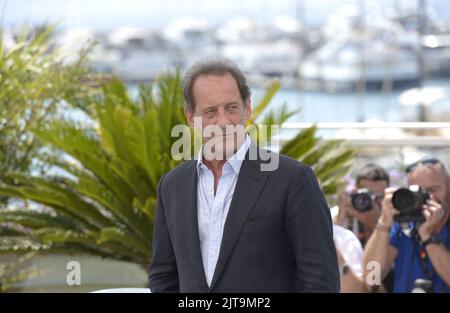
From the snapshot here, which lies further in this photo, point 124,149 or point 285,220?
point 124,149

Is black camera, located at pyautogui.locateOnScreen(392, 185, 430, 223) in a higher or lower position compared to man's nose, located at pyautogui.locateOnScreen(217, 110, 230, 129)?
higher

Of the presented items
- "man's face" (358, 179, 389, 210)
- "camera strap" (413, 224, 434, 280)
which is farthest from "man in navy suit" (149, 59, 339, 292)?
"man's face" (358, 179, 389, 210)

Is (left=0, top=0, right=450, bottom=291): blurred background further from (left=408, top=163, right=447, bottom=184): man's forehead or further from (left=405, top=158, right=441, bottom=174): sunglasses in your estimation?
(left=408, top=163, right=447, bottom=184): man's forehead

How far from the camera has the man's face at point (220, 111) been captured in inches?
95.5

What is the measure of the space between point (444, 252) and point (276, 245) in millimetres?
2314

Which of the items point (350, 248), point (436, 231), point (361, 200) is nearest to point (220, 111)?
point (436, 231)

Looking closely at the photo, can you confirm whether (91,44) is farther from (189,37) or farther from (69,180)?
(189,37)

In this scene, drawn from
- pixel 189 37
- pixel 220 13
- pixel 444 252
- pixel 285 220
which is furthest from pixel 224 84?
pixel 220 13

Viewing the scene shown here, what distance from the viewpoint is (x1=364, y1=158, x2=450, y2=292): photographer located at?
453 cm

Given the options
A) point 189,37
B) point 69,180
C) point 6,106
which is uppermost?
point 189,37

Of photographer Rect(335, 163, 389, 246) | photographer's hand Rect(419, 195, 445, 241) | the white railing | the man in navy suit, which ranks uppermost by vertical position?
the white railing

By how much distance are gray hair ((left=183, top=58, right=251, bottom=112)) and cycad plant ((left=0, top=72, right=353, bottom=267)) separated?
2.93 m

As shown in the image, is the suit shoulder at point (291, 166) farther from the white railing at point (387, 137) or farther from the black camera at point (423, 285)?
the white railing at point (387, 137)
